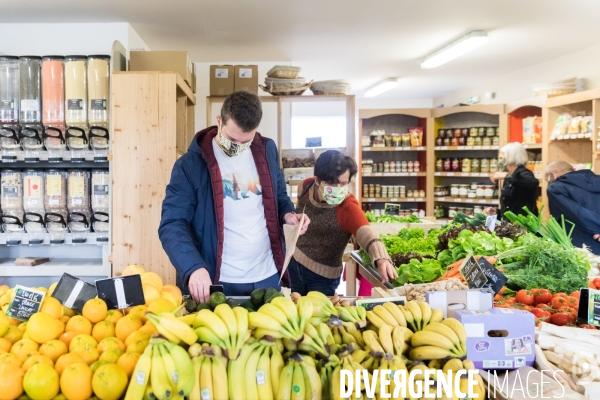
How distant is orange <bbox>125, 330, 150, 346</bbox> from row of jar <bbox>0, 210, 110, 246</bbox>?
9.04ft

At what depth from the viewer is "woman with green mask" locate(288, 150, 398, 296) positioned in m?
2.99

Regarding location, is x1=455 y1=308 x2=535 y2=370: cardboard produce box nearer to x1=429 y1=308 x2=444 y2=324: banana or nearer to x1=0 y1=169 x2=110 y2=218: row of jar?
x1=429 y1=308 x2=444 y2=324: banana

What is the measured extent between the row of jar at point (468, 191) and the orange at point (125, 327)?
7.25m

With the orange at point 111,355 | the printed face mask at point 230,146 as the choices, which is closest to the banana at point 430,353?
the orange at point 111,355

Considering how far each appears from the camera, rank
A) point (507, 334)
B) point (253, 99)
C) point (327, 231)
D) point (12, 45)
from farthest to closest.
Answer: point (12, 45), point (327, 231), point (253, 99), point (507, 334)

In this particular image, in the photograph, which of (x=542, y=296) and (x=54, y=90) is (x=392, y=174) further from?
(x=542, y=296)

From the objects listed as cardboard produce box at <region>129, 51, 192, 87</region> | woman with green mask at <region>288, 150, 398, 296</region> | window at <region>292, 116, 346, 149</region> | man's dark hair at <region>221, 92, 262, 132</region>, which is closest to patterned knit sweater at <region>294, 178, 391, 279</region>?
woman with green mask at <region>288, 150, 398, 296</region>

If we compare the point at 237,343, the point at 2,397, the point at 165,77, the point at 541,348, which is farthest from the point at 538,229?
the point at 2,397

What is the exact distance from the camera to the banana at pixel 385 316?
5.20ft

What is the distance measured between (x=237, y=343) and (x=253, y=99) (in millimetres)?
1168

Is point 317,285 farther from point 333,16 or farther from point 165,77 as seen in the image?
point 333,16

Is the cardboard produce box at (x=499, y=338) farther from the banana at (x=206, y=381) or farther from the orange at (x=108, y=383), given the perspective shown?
the orange at (x=108, y=383)

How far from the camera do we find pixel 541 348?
6.24 feet

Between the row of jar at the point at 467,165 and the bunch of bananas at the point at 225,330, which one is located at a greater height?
the row of jar at the point at 467,165
